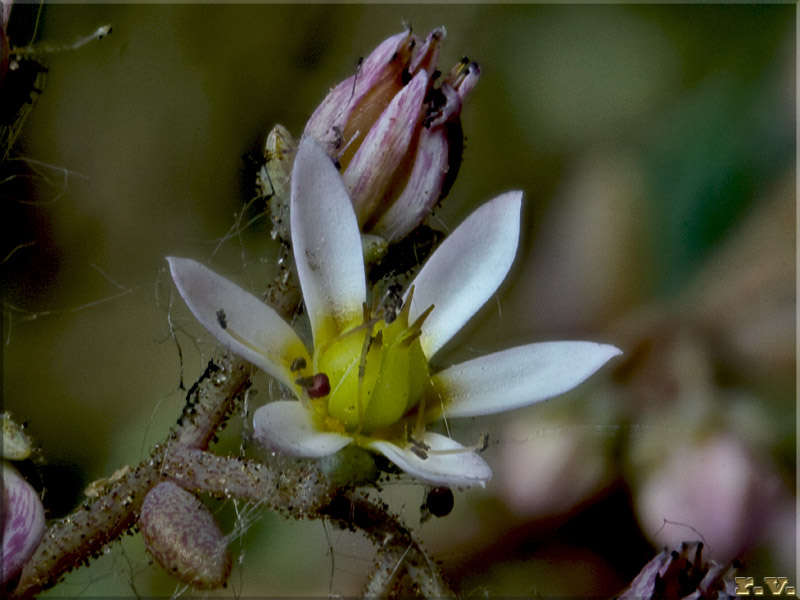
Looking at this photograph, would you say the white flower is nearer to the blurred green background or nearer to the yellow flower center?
the yellow flower center

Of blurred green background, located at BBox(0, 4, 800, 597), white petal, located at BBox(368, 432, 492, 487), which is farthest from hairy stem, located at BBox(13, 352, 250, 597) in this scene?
blurred green background, located at BBox(0, 4, 800, 597)

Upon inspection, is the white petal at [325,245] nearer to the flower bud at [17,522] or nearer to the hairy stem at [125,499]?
the hairy stem at [125,499]

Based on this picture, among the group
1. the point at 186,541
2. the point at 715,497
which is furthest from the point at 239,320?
the point at 715,497

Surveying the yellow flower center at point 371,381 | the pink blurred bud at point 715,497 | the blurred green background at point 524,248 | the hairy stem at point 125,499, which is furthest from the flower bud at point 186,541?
the pink blurred bud at point 715,497

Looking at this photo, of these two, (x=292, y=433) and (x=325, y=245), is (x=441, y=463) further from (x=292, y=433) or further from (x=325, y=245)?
(x=325, y=245)

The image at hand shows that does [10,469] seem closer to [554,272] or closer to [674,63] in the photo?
[554,272]
